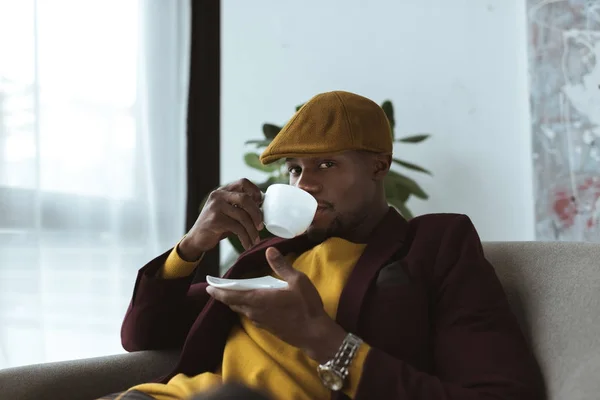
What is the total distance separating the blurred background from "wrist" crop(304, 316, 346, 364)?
129 cm

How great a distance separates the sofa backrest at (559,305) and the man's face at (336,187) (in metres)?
0.27

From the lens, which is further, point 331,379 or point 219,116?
point 219,116

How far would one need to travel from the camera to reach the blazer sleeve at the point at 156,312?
4.63 ft

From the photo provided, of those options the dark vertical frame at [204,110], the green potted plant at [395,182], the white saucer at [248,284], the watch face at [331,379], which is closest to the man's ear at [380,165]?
the white saucer at [248,284]

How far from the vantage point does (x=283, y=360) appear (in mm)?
1207

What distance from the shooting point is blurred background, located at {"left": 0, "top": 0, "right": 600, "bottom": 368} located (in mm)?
2158

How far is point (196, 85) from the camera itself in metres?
2.96

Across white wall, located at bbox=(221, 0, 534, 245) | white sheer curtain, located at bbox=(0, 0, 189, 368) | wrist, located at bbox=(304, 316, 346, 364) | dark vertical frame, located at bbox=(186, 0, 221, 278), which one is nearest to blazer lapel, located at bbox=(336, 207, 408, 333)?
wrist, located at bbox=(304, 316, 346, 364)

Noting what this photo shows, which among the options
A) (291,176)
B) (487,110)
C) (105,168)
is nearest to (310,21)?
(487,110)

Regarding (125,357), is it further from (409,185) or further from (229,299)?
(409,185)

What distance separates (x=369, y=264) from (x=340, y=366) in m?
0.23

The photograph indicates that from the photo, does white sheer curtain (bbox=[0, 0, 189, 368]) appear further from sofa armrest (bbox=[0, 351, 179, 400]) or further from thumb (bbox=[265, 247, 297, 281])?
thumb (bbox=[265, 247, 297, 281])

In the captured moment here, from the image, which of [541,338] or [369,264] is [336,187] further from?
[541,338]

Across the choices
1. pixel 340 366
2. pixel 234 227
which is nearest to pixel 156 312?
pixel 234 227
